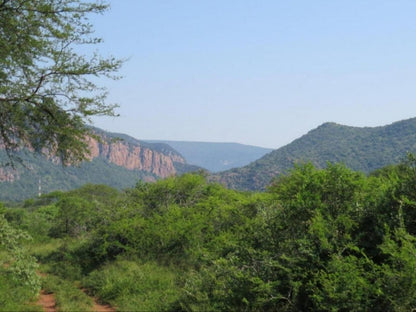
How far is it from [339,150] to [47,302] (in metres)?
131

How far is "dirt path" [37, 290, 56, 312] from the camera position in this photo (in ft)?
36.8

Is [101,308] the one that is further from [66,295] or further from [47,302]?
[47,302]

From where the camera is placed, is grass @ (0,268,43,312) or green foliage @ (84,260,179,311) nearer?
grass @ (0,268,43,312)

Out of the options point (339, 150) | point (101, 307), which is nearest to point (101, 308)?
point (101, 307)

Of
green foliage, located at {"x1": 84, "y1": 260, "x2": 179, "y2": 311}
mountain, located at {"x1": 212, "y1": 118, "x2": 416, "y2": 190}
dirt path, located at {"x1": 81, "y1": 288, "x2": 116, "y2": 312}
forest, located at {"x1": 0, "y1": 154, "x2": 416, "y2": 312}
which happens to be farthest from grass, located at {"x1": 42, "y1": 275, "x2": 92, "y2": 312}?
mountain, located at {"x1": 212, "y1": 118, "x2": 416, "y2": 190}

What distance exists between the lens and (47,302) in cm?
1195

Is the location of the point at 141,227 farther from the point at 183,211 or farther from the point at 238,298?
the point at 238,298

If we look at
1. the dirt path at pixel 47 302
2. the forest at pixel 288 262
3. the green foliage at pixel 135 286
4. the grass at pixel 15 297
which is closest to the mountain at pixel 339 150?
the green foliage at pixel 135 286

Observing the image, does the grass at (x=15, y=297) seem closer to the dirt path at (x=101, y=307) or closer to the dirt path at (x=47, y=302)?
the dirt path at (x=47, y=302)

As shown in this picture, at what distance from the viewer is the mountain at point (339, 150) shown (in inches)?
4660

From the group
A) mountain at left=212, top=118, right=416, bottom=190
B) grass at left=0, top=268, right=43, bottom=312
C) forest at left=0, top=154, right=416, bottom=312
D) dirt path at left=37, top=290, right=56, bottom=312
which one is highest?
mountain at left=212, top=118, right=416, bottom=190

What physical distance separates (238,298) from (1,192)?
616 ft

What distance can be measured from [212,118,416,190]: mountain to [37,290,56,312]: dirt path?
328ft

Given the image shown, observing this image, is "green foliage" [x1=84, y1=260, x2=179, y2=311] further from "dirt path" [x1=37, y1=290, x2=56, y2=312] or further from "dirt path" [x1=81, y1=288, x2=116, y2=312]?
"dirt path" [x1=37, y1=290, x2=56, y2=312]
